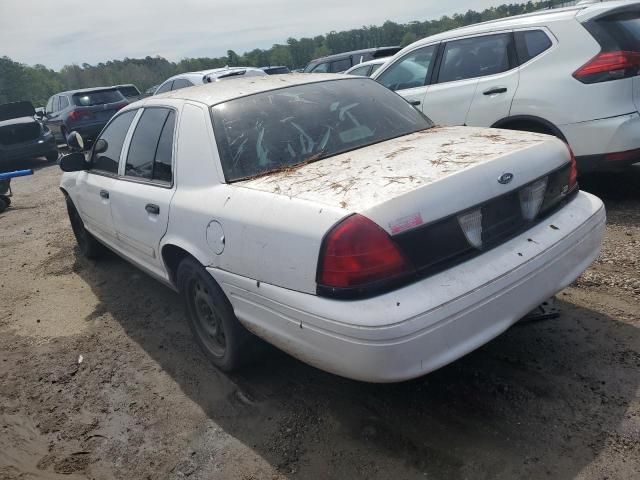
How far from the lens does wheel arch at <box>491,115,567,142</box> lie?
15.3 feet

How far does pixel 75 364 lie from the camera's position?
140 inches

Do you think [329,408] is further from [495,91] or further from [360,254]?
[495,91]

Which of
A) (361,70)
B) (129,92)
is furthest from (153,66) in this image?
(361,70)

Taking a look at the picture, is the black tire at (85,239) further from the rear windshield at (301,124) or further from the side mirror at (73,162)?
the rear windshield at (301,124)

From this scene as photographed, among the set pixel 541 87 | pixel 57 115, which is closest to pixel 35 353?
pixel 541 87

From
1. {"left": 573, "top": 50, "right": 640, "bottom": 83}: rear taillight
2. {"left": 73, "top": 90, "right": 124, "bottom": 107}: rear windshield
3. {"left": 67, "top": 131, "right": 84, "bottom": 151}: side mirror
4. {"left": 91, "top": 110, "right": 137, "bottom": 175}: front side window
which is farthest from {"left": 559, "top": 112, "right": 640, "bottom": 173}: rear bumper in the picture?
{"left": 73, "top": 90, "right": 124, "bottom": 107}: rear windshield

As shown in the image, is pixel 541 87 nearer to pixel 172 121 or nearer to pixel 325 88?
pixel 325 88

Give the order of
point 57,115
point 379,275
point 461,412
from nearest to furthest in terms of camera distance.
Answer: point 379,275 < point 461,412 < point 57,115

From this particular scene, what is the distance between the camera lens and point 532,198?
Result: 8.30ft

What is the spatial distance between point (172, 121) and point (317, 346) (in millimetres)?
1859

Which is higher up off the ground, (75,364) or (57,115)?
(57,115)

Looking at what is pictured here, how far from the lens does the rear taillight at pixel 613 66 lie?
4289 mm

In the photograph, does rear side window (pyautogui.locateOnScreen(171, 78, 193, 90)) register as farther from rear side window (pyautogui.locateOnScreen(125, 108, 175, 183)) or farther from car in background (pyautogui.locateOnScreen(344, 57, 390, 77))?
rear side window (pyautogui.locateOnScreen(125, 108, 175, 183))

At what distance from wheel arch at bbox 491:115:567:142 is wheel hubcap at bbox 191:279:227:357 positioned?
135 inches
